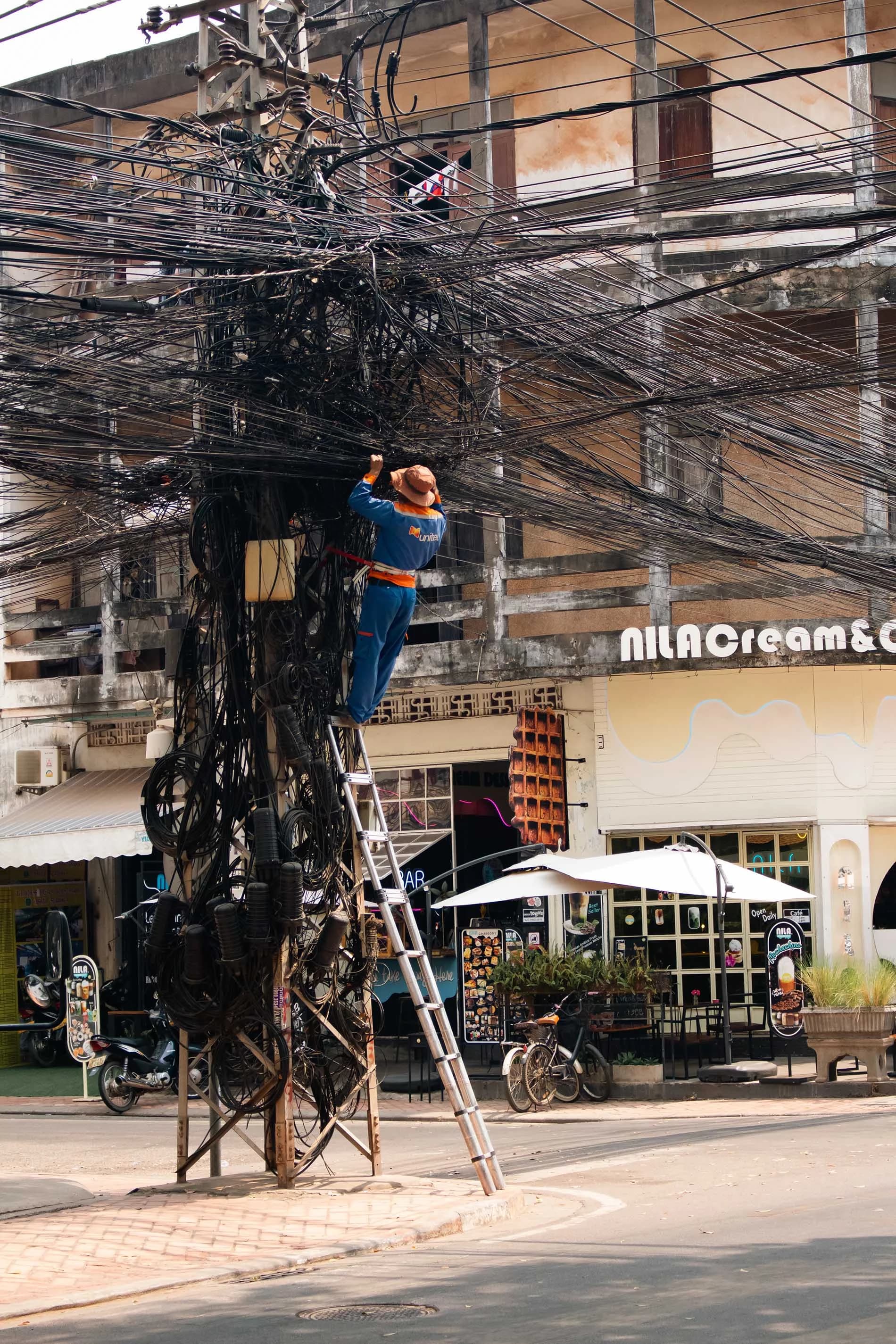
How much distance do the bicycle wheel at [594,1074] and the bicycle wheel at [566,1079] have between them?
5.2 inches

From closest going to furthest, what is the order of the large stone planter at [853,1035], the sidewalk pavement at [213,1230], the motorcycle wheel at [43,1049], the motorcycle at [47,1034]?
the sidewalk pavement at [213,1230]
the large stone planter at [853,1035]
the motorcycle at [47,1034]
the motorcycle wheel at [43,1049]

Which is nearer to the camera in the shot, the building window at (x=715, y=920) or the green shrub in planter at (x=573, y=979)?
the green shrub in planter at (x=573, y=979)

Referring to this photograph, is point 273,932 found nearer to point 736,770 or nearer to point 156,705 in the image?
point 736,770

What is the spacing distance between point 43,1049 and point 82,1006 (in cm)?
423

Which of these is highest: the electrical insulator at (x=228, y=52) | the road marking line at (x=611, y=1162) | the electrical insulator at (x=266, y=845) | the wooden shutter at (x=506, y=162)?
the wooden shutter at (x=506, y=162)

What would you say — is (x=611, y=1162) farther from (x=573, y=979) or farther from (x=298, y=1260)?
(x=573, y=979)

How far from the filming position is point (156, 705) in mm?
23391

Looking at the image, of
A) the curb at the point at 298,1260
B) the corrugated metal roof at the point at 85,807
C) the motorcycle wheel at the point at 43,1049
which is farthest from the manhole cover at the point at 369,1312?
the motorcycle wheel at the point at 43,1049

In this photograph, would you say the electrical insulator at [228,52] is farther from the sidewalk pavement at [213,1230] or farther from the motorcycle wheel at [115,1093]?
the motorcycle wheel at [115,1093]

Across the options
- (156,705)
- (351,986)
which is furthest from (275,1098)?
(156,705)

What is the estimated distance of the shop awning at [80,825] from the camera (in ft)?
73.5

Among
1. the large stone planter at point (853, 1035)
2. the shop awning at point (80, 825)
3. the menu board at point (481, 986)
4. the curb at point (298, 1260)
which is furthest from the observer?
the shop awning at point (80, 825)

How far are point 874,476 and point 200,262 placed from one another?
663 centimetres

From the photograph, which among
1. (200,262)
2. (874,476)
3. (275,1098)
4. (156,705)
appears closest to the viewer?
(200,262)
